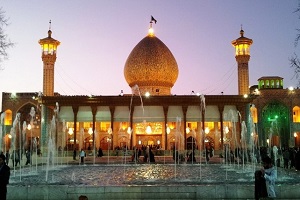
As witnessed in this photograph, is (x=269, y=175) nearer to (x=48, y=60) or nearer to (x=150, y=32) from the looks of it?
(x=48, y=60)

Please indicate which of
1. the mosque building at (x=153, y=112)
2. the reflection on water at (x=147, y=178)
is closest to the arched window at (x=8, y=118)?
the mosque building at (x=153, y=112)

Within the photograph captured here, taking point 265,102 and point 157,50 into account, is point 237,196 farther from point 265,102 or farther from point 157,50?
point 265,102

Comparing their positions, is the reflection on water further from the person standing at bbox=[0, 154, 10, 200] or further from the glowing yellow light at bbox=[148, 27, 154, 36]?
the glowing yellow light at bbox=[148, 27, 154, 36]

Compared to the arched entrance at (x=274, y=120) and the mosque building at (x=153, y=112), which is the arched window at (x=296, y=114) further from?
the arched entrance at (x=274, y=120)

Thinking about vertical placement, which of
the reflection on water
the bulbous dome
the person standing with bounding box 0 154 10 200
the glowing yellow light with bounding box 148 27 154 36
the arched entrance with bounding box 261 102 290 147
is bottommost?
the reflection on water

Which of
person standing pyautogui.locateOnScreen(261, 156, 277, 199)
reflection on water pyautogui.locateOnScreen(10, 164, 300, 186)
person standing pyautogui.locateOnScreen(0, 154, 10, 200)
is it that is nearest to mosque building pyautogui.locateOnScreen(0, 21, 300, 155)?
reflection on water pyautogui.locateOnScreen(10, 164, 300, 186)

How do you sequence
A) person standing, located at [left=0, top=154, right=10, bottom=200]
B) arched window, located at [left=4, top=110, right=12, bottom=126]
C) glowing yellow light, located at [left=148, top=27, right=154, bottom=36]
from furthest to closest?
arched window, located at [left=4, top=110, right=12, bottom=126] < glowing yellow light, located at [left=148, top=27, right=154, bottom=36] < person standing, located at [left=0, top=154, right=10, bottom=200]

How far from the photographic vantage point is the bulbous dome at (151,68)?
45.1 meters

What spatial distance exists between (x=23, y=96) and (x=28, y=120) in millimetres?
3179

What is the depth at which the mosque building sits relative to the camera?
3912 cm

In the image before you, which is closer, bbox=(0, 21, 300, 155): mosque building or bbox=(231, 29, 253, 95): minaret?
bbox=(0, 21, 300, 155): mosque building

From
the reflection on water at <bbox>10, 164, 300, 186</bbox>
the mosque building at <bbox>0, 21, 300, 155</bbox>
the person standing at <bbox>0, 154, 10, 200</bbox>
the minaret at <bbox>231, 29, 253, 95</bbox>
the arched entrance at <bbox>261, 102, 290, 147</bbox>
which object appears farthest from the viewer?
the arched entrance at <bbox>261, 102, 290, 147</bbox>

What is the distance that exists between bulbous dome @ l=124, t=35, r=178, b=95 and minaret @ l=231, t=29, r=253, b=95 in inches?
274

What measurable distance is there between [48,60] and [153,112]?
45.0 feet
